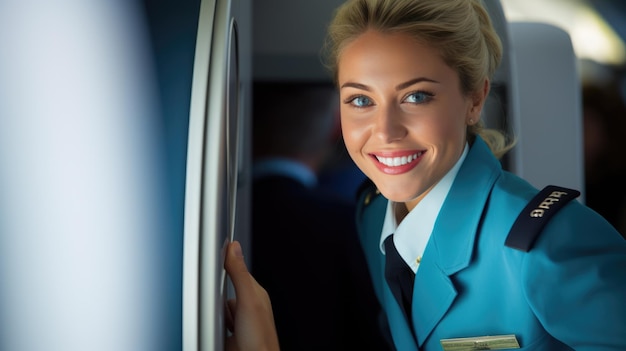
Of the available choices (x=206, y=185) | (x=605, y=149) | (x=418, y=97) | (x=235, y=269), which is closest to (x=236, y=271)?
(x=235, y=269)

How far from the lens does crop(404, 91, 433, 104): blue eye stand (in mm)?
621

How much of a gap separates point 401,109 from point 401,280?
0.65 ft

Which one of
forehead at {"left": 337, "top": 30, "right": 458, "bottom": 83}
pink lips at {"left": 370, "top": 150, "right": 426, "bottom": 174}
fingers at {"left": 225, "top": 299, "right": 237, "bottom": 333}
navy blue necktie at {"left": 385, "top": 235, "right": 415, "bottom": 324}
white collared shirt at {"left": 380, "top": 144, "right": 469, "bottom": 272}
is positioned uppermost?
forehead at {"left": 337, "top": 30, "right": 458, "bottom": 83}

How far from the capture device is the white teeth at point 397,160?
0.64 m

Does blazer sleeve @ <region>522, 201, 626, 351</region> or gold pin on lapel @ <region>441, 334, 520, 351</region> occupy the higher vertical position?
blazer sleeve @ <region>522, 201, 626, 351</region>

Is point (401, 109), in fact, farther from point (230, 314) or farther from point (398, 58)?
point (230, 314)

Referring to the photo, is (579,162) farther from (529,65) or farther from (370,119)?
(370,119)

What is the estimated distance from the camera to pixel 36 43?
54cm

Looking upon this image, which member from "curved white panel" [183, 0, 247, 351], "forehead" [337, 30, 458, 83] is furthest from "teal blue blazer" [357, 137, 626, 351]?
"curved white panel" [183, 0, 247, 351]

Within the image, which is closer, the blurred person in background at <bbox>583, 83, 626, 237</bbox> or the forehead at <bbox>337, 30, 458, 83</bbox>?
the forehead at <bbox>337, 30, 458, 83</bbox>

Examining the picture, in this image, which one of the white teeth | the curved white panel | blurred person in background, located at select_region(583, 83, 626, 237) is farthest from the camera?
blurred person in background, located at select_region(583, 83, 626, 237)

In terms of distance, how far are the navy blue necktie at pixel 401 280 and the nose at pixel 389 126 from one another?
15 centimetres

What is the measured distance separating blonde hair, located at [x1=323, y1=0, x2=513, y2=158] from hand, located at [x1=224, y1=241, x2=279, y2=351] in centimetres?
23

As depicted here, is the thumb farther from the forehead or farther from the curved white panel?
the forehead
